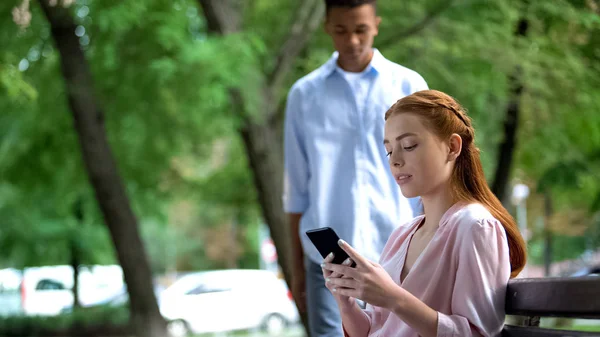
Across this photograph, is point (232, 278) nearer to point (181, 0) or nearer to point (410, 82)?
point (181, 0)

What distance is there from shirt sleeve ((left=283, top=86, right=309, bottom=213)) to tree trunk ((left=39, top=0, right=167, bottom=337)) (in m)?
7.59

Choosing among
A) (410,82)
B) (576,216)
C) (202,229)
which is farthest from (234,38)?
(202,229)

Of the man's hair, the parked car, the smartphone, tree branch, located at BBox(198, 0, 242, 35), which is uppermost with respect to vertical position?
tree branch, located at BBox(198, 0, 242, 35)

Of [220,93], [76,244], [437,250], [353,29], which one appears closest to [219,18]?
[220,93]

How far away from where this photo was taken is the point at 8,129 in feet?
53.0

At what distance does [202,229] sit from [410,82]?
57120mm

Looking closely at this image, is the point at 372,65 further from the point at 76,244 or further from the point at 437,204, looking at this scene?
the point at 76,244

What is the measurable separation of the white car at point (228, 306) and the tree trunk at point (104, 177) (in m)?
14.5

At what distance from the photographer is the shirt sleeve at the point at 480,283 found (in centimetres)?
227


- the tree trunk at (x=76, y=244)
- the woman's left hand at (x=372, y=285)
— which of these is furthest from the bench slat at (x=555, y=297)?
the tree trunk at (x=76, y=244)

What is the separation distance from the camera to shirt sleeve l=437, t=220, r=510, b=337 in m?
2.27

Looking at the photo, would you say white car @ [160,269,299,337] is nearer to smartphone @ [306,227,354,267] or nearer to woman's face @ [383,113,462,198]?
woman's face @ [383,113,462,198]

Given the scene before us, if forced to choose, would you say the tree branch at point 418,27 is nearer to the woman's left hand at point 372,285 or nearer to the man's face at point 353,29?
the man's face at point 353,29

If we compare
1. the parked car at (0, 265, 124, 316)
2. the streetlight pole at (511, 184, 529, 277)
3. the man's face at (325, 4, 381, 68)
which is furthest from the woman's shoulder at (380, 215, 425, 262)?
the parked car at (0, 265, 124, 316)
